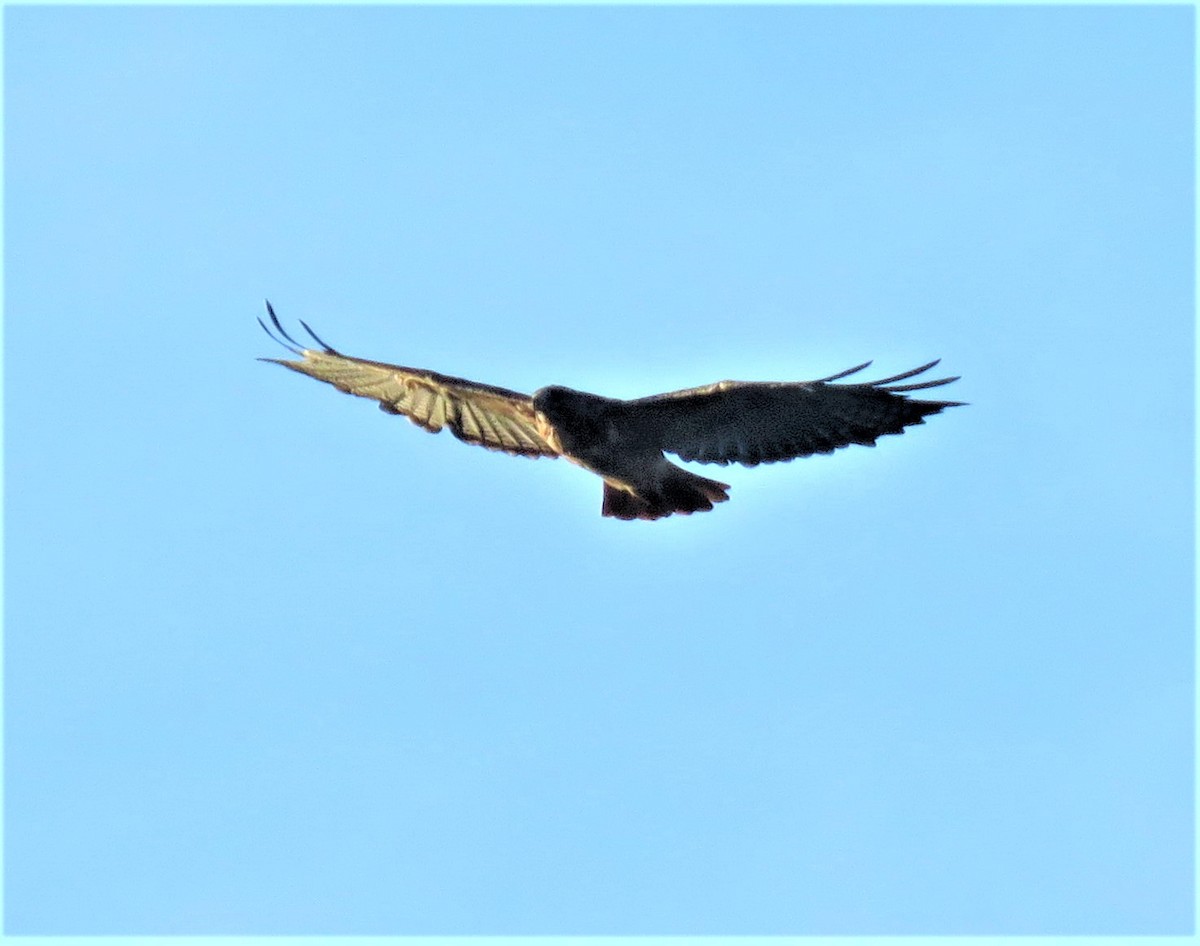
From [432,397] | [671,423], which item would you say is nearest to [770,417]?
[671,423]

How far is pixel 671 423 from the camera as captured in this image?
13.4 meters

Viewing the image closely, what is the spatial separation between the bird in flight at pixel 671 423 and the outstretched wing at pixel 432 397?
0.01m

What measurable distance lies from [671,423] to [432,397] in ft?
7.66

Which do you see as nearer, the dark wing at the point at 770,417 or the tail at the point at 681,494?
the dark wing at the point at 770,417

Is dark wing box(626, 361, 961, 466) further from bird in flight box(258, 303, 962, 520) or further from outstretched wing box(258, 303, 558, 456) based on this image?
outstretched wing box(258, 303, 558, 456)

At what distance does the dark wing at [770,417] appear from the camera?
1278 cm

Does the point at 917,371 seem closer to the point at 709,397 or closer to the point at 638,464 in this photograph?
the point at 709,397

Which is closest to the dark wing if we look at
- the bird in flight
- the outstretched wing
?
the bird in flight

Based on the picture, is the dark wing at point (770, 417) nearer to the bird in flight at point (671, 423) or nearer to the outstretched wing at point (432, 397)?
the bird in flight at point (671, 423)

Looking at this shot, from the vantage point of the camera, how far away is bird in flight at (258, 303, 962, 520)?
12.8 m

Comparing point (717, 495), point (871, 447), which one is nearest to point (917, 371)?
point (871, 447)

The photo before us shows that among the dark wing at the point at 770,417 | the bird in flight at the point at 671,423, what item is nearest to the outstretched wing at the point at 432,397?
the bird in flight at the point at 671,423

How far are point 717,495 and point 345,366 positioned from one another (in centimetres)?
320

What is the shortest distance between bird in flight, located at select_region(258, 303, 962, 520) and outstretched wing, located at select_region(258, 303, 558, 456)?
0.04 ft
